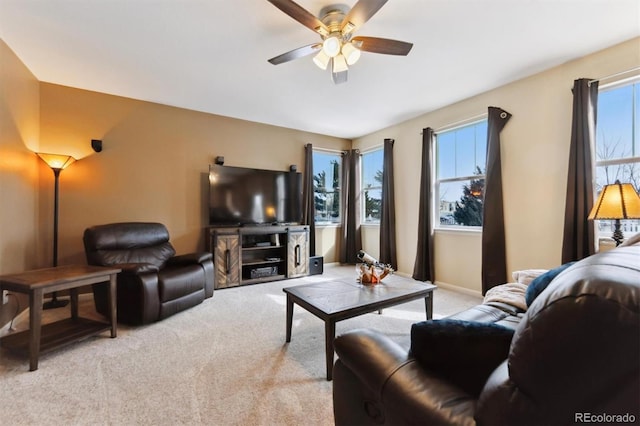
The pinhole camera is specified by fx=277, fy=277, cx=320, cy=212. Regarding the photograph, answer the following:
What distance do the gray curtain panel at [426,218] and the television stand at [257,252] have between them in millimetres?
1819

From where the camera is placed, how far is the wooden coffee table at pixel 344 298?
1.82 metres

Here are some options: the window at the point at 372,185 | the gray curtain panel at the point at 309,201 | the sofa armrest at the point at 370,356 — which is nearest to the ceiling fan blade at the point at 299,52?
the sofa armrest at the point at 370,356

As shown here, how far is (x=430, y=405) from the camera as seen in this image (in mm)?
813

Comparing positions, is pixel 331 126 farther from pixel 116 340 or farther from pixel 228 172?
pixel 116 340

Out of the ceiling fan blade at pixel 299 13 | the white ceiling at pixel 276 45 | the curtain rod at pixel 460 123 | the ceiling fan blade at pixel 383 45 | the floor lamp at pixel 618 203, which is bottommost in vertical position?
the floor lamp at pixel 618 203

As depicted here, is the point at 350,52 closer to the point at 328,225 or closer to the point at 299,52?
the point at 299,52

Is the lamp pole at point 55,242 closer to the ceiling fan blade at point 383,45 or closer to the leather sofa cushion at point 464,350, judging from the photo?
the ceiling fan blade at point 383,45

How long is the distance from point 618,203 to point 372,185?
3597 millimetres

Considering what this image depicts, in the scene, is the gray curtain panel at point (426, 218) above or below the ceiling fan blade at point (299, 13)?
below

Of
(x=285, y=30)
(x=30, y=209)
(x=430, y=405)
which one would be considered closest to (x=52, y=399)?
(x=430, y=405)

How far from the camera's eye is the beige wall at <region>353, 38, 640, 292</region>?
9.11 feet

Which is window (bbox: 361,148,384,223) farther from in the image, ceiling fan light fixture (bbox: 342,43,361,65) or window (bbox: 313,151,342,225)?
ceiling fan light fixture (bbox: 342,43,361,65)

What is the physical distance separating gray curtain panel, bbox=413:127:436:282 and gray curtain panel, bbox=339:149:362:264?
5.05 feet

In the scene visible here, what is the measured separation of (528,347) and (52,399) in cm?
240
